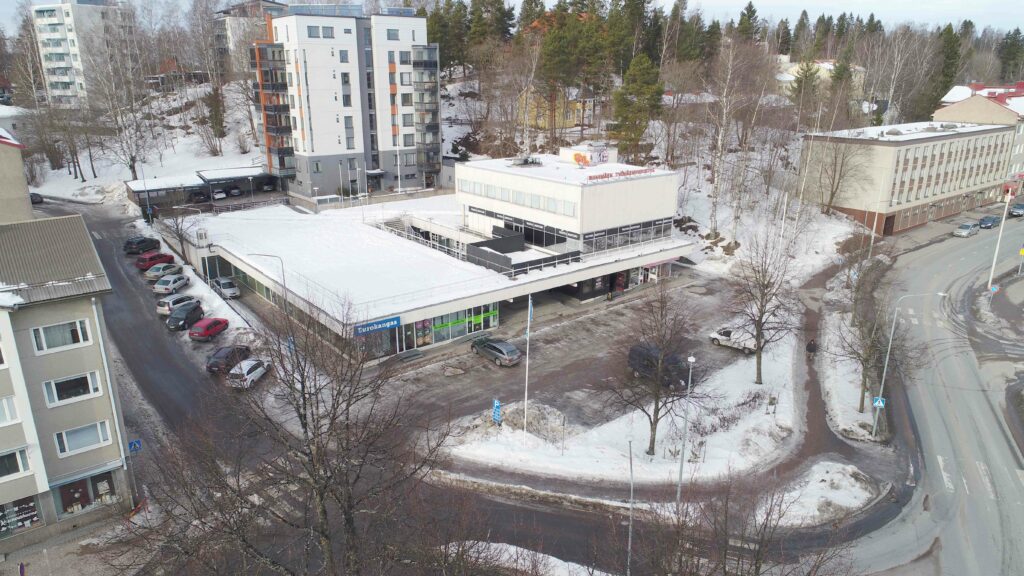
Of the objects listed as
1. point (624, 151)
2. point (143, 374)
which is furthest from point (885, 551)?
point (624, 151)

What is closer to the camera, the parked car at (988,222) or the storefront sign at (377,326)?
the storefront sign at (377,326)

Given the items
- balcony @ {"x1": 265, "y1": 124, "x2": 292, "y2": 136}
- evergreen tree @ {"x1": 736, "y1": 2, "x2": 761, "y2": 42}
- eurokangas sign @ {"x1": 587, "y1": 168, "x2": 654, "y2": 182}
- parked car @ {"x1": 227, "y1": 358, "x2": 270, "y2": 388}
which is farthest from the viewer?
evergreen tree @ {"x1": 736, "y1": 2, "x2": 761, "y2": 42}

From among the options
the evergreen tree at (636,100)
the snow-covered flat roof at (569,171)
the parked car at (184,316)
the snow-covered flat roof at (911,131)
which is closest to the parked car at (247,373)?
the parked car at (184,316)

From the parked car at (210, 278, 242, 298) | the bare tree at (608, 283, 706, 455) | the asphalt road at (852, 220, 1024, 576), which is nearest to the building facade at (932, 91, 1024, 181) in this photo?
the asphalt road at (852, 220, 1024, 576)

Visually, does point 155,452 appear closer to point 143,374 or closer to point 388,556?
point 143,374

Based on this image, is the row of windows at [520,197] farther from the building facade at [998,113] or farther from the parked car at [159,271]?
the building facade at [998,113]

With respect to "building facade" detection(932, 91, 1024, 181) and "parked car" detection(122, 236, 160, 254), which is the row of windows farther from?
"building facade" detection(932, 91, 1024, 181)
